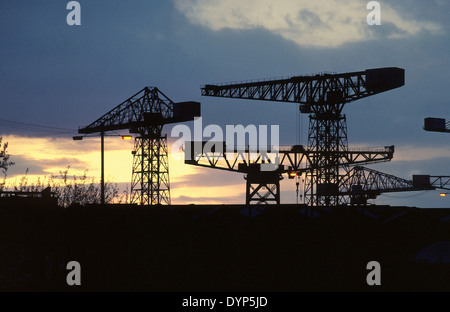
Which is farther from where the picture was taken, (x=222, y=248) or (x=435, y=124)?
(x=435, y=124)

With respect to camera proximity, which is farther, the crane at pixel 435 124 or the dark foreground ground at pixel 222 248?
the crane at pixel 435 124

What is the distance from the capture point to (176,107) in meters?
103

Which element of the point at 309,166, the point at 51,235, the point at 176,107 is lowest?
the point at 51,235

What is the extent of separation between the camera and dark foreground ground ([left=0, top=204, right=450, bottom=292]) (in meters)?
34.0

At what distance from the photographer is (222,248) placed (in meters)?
40.2

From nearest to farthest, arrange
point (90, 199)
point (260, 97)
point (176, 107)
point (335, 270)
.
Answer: point (335, 270), point (90, 199), point (260, 97), point (176, 107)

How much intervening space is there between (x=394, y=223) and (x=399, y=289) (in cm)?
1478

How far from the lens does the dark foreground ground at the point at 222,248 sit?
112ft

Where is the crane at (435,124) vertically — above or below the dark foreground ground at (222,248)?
above

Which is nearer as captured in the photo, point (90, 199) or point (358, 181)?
point (90, 199)

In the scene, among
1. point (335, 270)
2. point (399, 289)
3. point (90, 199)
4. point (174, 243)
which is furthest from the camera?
point (90, 199)
